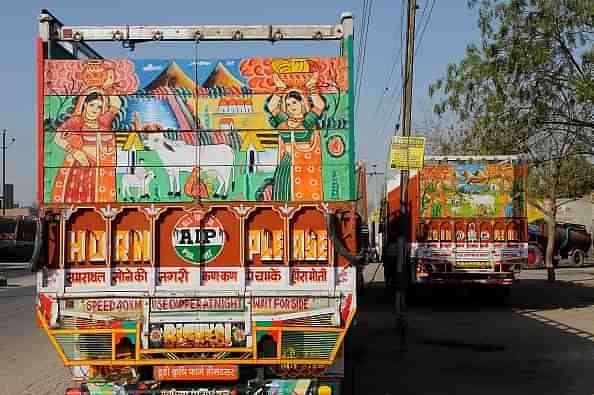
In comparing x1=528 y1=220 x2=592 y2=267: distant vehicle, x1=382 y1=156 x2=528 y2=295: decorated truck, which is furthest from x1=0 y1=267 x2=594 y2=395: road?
x1=528 y1=220 x2=592 y2=267: distant vehicle

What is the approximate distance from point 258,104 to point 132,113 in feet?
3.38

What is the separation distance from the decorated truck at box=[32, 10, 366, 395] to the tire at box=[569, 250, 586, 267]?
39.1 m

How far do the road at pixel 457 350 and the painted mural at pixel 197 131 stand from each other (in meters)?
3.94

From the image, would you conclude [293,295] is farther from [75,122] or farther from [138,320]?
[75,122]

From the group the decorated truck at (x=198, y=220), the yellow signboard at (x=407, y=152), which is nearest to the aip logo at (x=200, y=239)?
the decorated truck at (x=198, y=220)

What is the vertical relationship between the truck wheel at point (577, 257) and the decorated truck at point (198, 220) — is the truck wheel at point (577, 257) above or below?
below

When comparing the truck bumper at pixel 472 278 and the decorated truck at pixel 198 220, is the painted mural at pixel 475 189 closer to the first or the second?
the truck bumper at pixel 472 278

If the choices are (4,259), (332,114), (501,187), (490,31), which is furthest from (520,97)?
(4,259)

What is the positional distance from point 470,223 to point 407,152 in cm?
531

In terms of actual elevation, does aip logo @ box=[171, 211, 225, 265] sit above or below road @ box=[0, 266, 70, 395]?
above

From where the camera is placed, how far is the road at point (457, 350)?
397 inches

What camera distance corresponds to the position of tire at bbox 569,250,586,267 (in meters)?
42.8

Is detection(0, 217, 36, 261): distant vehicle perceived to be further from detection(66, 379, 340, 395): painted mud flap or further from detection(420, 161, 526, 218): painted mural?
detection(66, 379, 340, 395): painted mud flap

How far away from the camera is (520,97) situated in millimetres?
20094
